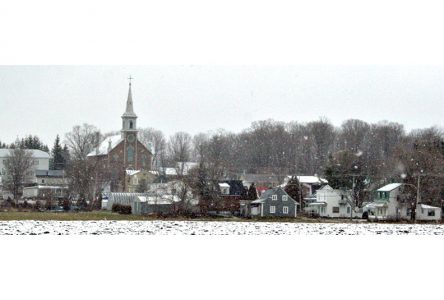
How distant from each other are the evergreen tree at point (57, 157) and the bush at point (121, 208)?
235 centimetres

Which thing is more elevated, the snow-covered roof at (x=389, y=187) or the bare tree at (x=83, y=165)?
the bare tree at (x=83, y=165)

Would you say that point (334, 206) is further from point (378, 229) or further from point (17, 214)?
point (17, 214)

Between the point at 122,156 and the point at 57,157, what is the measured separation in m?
2.07

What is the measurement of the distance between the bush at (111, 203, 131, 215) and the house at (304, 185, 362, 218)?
554 centimetres

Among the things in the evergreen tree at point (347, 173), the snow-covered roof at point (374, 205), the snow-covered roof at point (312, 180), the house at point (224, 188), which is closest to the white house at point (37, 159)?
the house at point (224, 188)

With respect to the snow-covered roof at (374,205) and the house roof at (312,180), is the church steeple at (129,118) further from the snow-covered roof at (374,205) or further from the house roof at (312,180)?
the snow-covered roof at (374,205)

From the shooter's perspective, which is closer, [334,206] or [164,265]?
[164,265]

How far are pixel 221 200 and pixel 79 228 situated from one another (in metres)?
5.81

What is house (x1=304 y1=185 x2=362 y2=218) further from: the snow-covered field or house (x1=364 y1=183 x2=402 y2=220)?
the snow-covered field

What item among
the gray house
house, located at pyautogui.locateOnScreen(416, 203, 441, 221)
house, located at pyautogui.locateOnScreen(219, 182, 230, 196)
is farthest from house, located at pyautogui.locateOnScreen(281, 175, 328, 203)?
house, located at pyautogui.locateOnScreen(416, 203, 441, 221)

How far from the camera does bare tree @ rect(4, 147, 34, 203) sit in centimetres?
2259

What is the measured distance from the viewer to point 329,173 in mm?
21250

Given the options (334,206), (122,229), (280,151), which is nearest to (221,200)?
(280,151)

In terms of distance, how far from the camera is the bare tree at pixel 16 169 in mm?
22594
